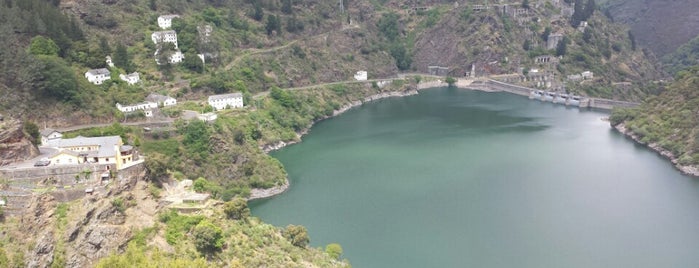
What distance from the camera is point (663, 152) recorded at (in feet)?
186

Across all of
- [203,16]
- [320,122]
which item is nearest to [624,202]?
[320,122]

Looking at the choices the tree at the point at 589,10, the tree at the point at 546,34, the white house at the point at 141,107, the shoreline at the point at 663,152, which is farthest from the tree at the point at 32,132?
the tree at the point at 589,10

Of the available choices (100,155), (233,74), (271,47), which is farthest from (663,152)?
(100,155)

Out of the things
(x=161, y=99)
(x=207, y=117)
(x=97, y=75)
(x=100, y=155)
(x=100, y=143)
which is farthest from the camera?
(x=161, y=99)

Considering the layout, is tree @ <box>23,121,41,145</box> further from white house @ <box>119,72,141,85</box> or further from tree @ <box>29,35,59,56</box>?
white house @ <box>119,72,141,85</box>

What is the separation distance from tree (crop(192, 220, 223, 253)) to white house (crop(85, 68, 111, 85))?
29602mm

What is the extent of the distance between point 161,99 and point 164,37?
13437 millimetres

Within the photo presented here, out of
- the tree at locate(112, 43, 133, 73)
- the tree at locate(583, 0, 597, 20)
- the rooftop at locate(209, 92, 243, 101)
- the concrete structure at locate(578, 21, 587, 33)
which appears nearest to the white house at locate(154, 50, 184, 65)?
the tree at locate(112, 43, 133, 73)

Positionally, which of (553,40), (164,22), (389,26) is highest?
(389,26)

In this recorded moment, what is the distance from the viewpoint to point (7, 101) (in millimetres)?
41719

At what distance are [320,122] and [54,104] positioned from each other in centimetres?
3138

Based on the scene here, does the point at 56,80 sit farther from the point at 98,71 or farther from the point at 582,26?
the point at 582,26

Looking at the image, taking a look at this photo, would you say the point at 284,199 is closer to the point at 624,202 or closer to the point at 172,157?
the point at 172,157

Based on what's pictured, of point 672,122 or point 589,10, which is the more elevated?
point 589,10
